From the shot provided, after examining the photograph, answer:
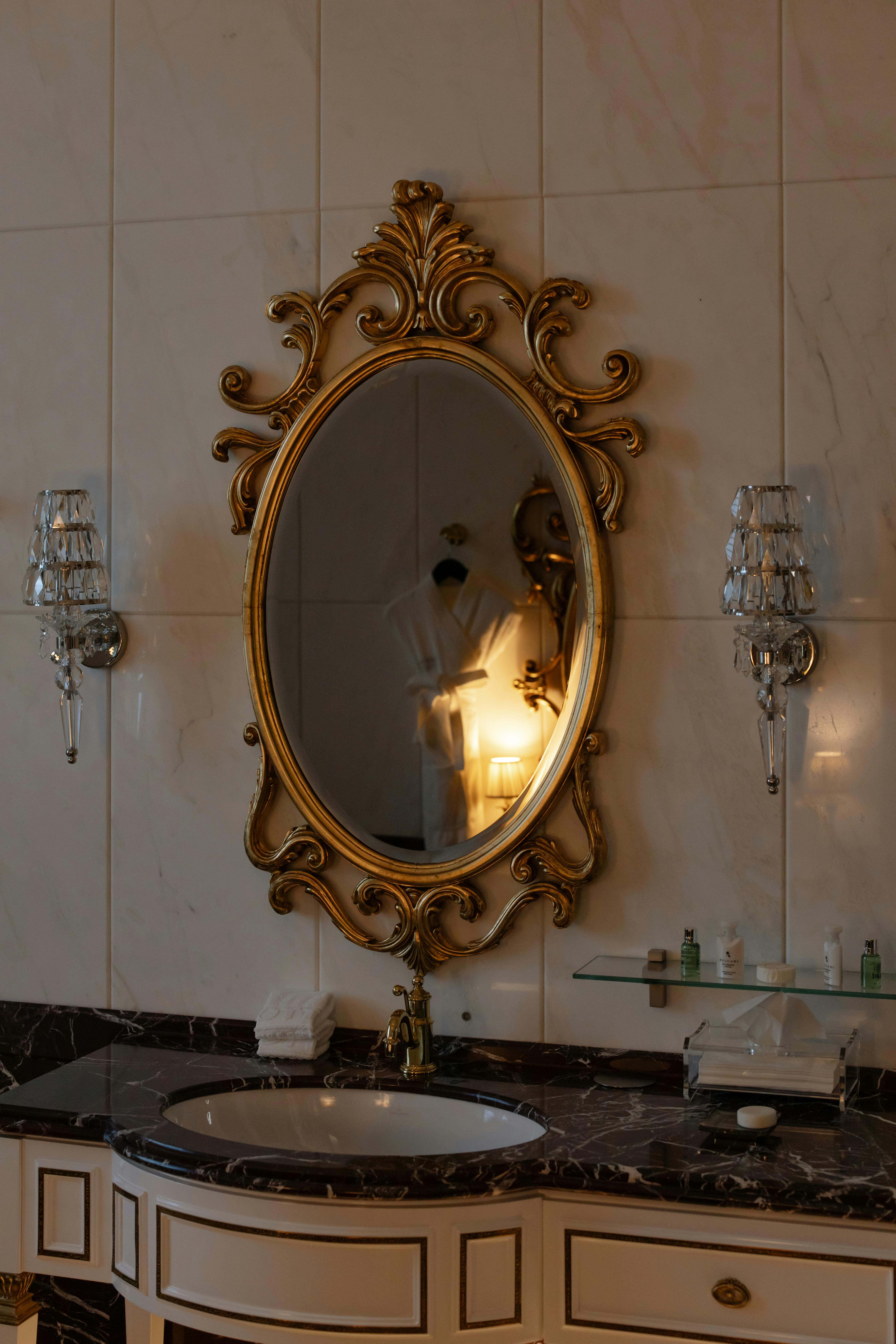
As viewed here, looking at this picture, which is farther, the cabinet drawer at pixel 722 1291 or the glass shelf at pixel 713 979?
the glass shelf at pixel 713 979

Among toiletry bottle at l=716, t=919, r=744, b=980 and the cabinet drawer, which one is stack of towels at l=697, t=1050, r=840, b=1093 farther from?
the cabinet drawer

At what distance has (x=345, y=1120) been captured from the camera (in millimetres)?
1840

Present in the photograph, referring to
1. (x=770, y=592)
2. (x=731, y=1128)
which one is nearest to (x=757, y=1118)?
(x=731, y=1128)

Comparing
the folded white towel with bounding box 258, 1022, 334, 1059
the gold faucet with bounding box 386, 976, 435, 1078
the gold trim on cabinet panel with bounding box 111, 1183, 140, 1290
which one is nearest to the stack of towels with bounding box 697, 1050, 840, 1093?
the gold faucet with bounding box 386, 976, 435, 1078

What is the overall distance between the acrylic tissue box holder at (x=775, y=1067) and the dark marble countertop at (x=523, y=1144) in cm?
3

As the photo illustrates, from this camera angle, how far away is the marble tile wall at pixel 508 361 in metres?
1.83

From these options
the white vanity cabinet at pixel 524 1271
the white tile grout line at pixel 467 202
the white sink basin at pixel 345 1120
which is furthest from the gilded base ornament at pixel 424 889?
the white tile grout line at pixel 467 202

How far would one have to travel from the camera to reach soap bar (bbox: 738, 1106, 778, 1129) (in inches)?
62.9

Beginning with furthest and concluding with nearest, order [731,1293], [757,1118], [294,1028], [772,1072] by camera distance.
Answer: [294,1028], [772,1072], [757,1118], [731,1293]

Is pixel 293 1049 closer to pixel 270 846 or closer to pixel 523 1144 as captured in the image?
pixel 270 846

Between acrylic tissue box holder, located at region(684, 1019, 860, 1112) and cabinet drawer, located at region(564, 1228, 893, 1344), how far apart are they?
0.94 feet

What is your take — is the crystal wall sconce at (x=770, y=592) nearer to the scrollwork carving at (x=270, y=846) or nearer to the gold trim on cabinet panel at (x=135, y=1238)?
the scrollwork carving at (x=270, y=846)

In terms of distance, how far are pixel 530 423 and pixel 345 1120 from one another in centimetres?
110

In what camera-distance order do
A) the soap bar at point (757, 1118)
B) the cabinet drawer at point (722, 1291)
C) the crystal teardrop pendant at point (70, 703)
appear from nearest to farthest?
the cabinet drawer at point (722, 1291), the soap bar at point (757, 1118), the crystal teardrop pendant at point (70, 703)
